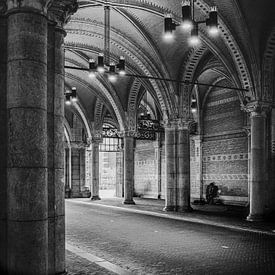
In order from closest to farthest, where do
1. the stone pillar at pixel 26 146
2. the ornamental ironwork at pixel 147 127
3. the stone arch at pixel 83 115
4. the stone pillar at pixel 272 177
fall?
the stone pillar at pixel 26 146 → the stone pillar at pixel 272 177 → the ornamental ironwork at pixel 147 127 → the stone arch at pixel 83 115

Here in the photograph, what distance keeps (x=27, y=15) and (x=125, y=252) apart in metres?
6.56

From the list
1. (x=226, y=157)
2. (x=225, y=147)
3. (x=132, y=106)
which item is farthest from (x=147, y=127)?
(x=226, y=157)

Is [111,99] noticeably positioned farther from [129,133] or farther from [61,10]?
[61,10]

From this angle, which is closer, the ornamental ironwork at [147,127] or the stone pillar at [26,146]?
the stone pillar at [26,146]

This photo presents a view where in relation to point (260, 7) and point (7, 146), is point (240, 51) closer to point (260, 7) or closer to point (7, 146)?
point (260, 7)

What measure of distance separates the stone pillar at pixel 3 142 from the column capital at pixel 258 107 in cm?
1238

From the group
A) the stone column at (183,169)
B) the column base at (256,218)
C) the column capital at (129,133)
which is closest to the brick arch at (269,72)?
the column base at (256,218)

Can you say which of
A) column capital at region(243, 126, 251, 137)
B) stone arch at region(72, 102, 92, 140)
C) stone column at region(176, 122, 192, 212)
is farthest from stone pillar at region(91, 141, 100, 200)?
column capital at region(243, 126, 251, 137)

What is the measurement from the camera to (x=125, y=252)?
1061cm

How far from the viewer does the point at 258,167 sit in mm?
16953

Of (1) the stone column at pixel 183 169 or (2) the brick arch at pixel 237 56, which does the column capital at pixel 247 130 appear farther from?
(2) the brick arch at pixel 237 56

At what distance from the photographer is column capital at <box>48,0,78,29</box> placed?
24.1 ft

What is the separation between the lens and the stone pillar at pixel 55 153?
7.30 m

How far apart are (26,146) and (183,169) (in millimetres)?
15499
